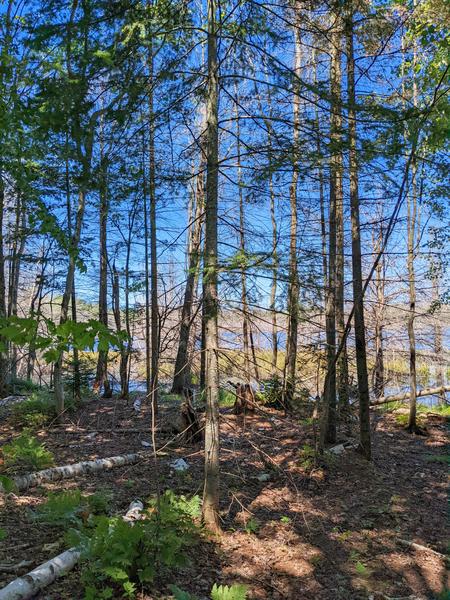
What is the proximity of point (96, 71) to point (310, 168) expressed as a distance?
227 cm

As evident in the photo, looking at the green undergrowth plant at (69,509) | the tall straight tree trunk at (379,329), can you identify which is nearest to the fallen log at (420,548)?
the green undergrowth plant at (69,509)

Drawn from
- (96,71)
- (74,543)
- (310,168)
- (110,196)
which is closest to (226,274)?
(310,168)

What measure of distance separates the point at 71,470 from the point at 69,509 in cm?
184

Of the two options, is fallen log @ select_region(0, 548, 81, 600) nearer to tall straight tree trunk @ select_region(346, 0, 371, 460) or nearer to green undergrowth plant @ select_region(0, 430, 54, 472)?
green undergrowth plant @ select_region(0, 430, 54, 472)

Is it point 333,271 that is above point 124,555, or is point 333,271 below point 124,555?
above

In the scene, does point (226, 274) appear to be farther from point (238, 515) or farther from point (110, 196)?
point (238, 515)

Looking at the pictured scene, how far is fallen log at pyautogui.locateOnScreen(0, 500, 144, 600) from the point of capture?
2789 mm

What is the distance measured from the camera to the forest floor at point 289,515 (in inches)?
147

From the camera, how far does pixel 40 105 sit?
4.12 metres

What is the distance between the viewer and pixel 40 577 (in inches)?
119

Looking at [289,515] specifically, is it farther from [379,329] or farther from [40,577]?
[379,329]

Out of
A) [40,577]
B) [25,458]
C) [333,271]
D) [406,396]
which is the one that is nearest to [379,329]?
[406,396]

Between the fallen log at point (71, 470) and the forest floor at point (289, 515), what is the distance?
0.41ft

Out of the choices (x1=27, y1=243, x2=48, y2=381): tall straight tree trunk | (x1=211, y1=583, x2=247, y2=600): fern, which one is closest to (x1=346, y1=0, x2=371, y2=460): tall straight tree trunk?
(x1=211, y1=583, x2=247, y2=600): fern
